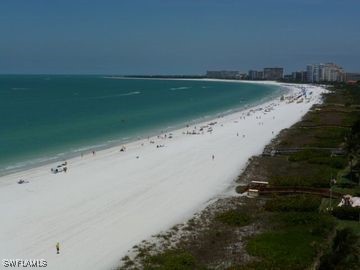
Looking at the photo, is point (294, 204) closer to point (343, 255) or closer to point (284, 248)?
point (284, 248)

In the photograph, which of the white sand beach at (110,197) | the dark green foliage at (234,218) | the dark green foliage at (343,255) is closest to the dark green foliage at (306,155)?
the white sand beach at (110,197)

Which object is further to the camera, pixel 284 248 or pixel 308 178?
pixel 308 178

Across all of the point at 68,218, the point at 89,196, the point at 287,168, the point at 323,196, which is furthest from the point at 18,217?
the point at 287,168

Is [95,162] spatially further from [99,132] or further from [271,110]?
[271,110]

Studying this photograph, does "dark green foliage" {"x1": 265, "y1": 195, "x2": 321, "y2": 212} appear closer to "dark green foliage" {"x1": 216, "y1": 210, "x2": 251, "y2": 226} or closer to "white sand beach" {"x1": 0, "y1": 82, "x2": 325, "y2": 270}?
"dark green foliage" {"x1": 216, "y1": 210, "x2": 251, "y2": 226}

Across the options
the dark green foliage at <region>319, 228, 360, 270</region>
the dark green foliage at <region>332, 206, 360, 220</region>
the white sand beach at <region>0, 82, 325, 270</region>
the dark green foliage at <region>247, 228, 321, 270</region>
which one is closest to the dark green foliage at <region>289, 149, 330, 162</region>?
the white sand beach at <region>0, 82, 325, 270</region>

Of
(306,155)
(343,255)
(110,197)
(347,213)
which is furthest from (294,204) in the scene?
(306,155)
